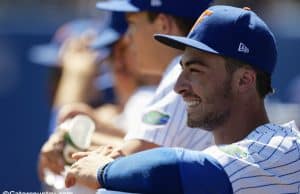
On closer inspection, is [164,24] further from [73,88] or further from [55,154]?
[73,88]

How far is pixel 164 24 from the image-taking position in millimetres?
3844

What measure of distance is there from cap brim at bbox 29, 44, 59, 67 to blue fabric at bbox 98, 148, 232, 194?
406 cm

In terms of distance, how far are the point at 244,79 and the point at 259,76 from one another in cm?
6

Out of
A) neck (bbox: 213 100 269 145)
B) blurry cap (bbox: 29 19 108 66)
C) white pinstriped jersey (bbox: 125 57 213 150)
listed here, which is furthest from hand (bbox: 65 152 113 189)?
blurry cap (bbox: 29 19 108 66)

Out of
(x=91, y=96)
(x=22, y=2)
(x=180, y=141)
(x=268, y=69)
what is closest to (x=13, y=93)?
(x=22, y=2)

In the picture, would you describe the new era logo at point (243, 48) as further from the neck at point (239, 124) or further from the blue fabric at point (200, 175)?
the blue fabric at point (200, 175)

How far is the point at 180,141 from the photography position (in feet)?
11.2

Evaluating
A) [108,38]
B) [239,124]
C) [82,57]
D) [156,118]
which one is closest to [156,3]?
[156,118]

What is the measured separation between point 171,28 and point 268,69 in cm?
100

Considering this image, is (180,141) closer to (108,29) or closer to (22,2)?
(108,29)

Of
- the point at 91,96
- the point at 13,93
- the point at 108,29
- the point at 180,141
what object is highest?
the point at 180,141

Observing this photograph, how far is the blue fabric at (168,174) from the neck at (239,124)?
0.29 m

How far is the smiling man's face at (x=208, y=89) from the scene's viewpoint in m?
2.83

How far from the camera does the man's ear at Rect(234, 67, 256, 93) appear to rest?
2.83 metres
